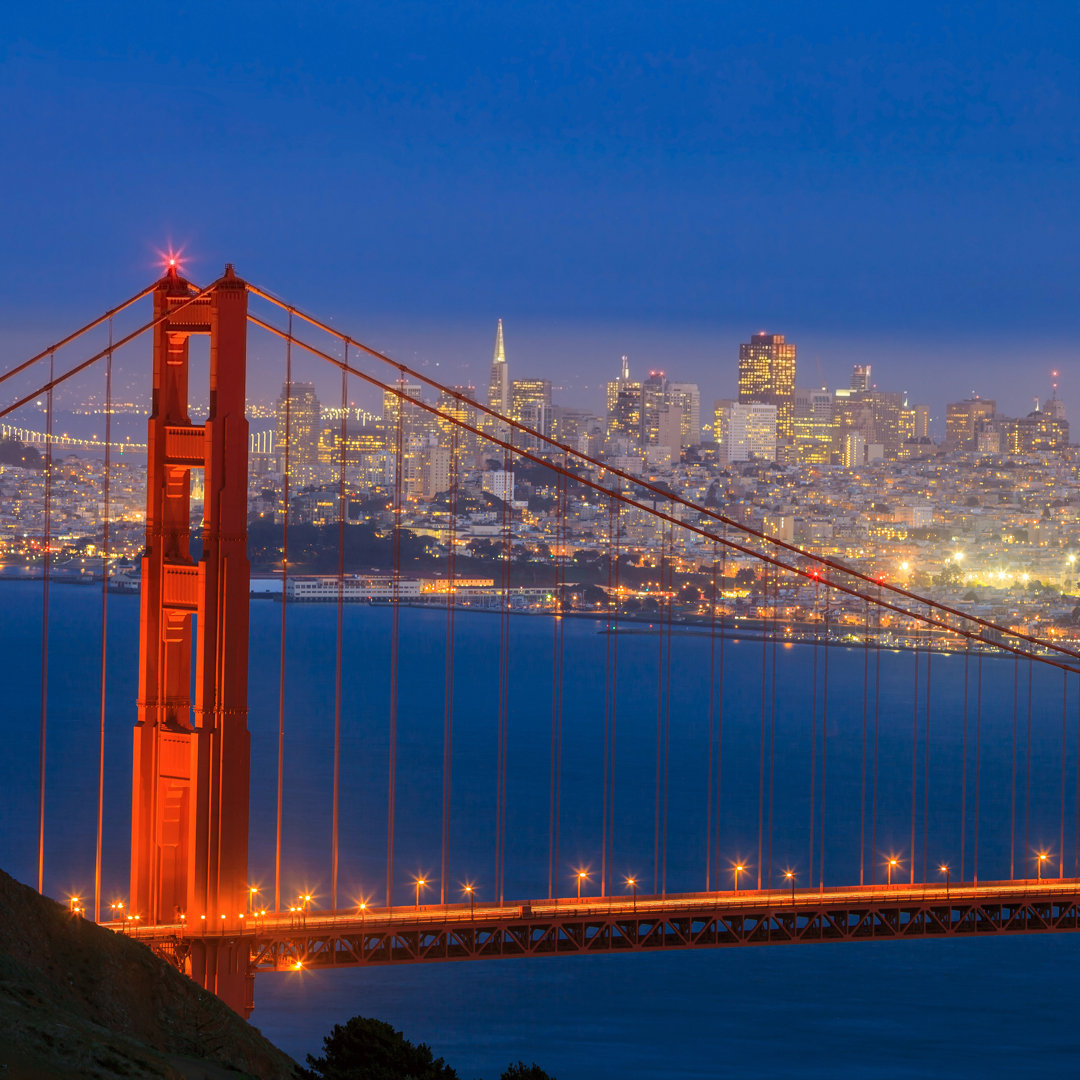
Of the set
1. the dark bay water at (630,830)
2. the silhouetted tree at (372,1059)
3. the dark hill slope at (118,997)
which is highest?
the dark hill slope at (118,997)

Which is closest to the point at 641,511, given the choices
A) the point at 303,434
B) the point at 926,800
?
the point at 303,434

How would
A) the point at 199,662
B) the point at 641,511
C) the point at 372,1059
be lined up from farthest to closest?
the point at 641,511, the point at 199,662, the point at 372,1059

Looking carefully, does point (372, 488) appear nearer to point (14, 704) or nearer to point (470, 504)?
point (470, 504)

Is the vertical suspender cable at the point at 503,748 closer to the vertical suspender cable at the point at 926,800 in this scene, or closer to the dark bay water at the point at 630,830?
the dark bay water at the point at 630,830

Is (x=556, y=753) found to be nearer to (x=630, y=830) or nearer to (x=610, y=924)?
(x=630, y=830)

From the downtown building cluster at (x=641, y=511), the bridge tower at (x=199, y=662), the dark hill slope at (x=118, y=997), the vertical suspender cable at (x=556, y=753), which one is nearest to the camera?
the dark hill slope at (x=118, y=997)

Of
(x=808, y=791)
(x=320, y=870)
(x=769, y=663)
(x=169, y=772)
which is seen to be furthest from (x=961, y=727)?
(x=169, y=772)

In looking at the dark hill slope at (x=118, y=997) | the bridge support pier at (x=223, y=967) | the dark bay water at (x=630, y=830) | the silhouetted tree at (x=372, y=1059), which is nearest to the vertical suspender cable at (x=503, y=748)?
the dark bay water at (x=630, y=830)

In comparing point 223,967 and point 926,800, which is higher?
point 223,967
